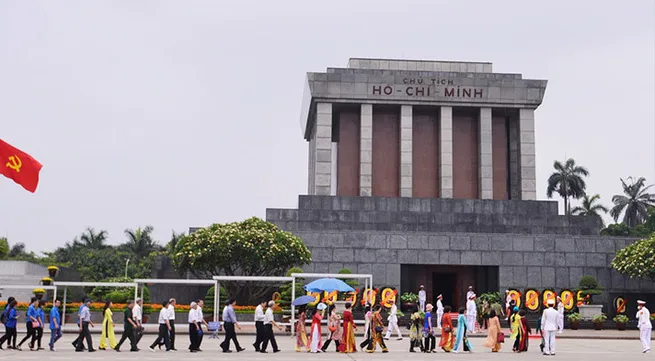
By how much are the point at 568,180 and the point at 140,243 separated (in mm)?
46009

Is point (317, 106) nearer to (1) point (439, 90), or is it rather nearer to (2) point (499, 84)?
(1) point (439, 90)

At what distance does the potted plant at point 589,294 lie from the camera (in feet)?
114

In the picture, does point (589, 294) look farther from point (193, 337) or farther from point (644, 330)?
point (193, 337)

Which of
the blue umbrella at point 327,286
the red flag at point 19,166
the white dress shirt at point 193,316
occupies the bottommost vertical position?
the white dress shirt at point 193,316

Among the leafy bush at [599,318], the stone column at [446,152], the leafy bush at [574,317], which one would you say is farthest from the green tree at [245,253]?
the leafy bush at [599,318]

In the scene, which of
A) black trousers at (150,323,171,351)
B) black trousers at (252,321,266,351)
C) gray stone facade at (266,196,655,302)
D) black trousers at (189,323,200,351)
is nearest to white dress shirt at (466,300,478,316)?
gray stone facade at (266,196,655,302)

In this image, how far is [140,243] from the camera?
8850 cm

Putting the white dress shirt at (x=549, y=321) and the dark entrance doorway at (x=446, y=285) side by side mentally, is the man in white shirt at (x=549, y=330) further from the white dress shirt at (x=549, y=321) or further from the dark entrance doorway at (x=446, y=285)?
the dark entrance doorway at (x=446, y=285)

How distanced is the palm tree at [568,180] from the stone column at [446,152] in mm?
43275

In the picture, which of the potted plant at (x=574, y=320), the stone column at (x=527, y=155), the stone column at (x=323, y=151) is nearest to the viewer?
the potted plant at (x=574, y=320)

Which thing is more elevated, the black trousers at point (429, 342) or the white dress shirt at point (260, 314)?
the white dress shirt at point (260, 314)

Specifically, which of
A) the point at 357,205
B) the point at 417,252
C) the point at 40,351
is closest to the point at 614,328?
the point at 417,252

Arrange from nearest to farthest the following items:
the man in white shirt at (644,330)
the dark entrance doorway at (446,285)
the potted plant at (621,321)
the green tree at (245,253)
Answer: the man in white shirt at (644,330) < the potted plant at (621,321) < the green tree at (245,253) < the dark entrance doorway at (446,285)

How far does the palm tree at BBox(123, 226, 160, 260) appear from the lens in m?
88.1
